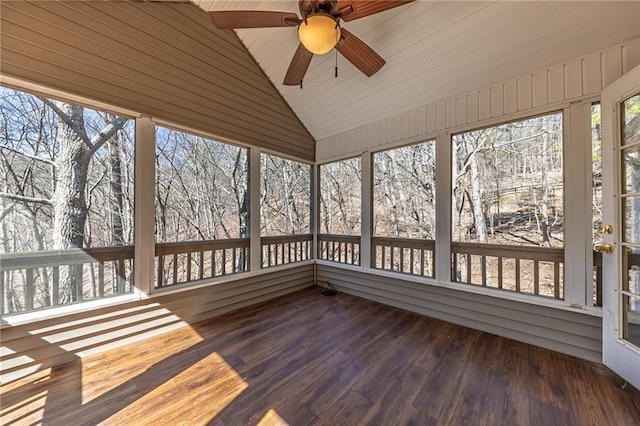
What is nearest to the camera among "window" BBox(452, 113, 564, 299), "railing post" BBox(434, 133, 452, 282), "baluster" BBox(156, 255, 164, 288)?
"baluster" BBox(156, 255, 164, 288)

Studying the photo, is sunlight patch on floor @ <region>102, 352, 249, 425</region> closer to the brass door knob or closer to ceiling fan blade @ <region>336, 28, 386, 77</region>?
ceiling fan blade @ <region>336, 28, 386, 77</region>

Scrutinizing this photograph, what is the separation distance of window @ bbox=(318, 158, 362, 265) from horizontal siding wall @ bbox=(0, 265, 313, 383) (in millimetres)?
1537

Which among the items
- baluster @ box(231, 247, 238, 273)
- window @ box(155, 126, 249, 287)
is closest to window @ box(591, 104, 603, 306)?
window @ box(155, 126, 249, 287)

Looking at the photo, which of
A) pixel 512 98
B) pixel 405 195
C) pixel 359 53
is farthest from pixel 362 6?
pixel 405 195

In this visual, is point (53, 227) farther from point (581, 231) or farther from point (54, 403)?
point (581, 231)

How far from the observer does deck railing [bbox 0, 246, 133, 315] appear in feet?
6.20

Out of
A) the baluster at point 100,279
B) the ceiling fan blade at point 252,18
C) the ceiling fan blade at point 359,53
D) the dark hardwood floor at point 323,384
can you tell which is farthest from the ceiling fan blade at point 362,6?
the baluster at point 100,279

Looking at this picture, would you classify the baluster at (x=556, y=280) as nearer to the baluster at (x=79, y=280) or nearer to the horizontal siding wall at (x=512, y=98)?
the horizontal siding wall at (x=512, y=98)

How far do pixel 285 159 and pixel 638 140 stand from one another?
3.73m

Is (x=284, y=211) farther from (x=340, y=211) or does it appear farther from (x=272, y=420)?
(x=272, y=420)

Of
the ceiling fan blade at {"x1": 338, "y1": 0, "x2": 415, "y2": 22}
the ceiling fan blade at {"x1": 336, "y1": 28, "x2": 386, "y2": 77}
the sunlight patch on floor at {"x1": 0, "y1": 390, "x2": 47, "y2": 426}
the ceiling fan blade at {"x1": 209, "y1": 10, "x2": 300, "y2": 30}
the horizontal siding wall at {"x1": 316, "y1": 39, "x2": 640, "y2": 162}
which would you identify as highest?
the ceiling fan blade at {"x1": 209, "y1": 10, "x2": 300, "y2": 30}

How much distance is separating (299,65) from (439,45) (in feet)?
4.83

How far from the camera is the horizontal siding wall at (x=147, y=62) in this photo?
191 centimetres

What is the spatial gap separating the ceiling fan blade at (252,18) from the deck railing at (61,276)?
2243 mm
